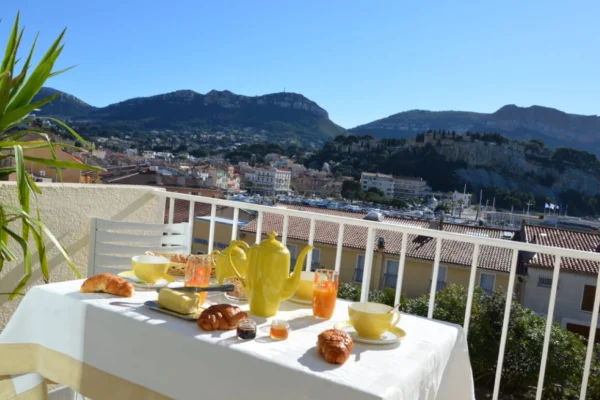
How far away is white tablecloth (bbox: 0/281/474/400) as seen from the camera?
2.96ft

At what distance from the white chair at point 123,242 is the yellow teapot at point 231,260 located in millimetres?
1063

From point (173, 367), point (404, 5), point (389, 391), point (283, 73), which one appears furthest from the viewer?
point (283, 73)

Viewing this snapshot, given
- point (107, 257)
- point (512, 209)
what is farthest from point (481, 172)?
point (107, 257)

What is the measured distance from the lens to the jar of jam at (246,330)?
1.02 metres

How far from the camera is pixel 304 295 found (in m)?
1.38

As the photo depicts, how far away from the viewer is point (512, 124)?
91500mm

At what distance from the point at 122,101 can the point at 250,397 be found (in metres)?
70.9

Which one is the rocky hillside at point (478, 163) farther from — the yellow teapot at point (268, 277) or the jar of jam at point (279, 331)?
the jar of jam at point (279, 331)

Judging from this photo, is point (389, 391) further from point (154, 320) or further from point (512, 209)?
point (512, 209)

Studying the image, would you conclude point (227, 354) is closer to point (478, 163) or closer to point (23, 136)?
point (23, 136)

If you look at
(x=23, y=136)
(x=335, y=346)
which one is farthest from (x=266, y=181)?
(x=335, y=346)

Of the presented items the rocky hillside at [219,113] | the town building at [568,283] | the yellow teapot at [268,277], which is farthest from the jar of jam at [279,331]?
the rocky hillside at [219,113]

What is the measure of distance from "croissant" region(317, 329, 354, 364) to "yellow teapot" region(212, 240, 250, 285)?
418 millimetres

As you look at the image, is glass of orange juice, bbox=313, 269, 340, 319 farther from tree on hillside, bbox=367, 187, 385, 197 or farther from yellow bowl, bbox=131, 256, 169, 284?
tree on hillside, bbox=367, 187, 385, 197
